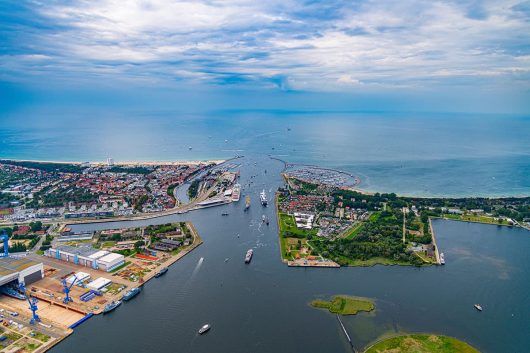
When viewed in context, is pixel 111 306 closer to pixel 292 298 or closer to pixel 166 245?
pixel 166 245

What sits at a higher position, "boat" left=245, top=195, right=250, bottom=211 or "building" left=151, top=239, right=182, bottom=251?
"boat" left=245, top=195, right=250, bottom=211

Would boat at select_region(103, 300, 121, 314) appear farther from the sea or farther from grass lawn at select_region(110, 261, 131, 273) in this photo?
grass lawn at select_region(110, 261, 131, 273)

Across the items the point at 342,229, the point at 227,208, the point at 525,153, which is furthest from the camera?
the point at 525,153

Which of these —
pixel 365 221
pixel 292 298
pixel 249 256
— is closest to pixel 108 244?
pixel 249 256

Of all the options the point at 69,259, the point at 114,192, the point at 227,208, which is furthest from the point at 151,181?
the point at 69,259

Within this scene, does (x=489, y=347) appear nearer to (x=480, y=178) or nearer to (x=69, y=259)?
(x=69, y=259)

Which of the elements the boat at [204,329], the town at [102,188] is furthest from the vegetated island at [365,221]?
the town at [102,188]

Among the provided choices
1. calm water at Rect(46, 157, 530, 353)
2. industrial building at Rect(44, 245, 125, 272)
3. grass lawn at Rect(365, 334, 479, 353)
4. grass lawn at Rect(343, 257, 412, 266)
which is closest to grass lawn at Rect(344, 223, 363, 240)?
grass lawn at Rect(343, 257, 412, 266)
